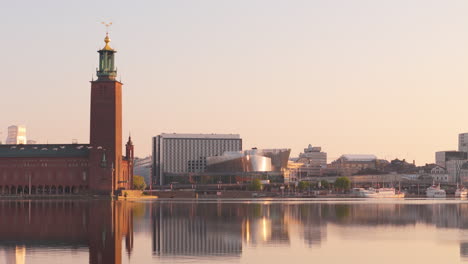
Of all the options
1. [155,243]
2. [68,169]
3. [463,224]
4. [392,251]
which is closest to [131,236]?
[155,243]

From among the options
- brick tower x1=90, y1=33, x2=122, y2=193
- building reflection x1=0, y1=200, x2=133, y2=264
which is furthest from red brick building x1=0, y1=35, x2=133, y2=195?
building reflection x1=0, y1=200, x2=133, y2=264

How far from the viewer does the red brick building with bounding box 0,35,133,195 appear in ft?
605

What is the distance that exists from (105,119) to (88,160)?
35.1 ft

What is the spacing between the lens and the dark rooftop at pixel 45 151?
192625 millimetres

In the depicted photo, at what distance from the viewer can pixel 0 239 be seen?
5231 centimetres

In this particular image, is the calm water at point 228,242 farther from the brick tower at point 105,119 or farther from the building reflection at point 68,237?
the brick tower at point 105,119

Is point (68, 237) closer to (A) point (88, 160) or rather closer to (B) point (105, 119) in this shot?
(B) point (105, 119)

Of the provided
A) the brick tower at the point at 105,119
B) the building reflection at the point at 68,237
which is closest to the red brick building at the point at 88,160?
the brick tower at the point at 105,119

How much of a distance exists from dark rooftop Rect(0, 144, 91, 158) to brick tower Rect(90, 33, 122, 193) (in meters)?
6.51

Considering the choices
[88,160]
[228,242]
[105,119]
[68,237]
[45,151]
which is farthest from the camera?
[45,151]

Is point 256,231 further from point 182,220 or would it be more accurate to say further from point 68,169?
point 68,169

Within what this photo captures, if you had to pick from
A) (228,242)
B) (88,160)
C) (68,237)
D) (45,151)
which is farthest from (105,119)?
(228,242)

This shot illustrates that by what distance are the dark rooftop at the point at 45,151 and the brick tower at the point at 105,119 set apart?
21.4 feet

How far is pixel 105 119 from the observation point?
18612 cm
